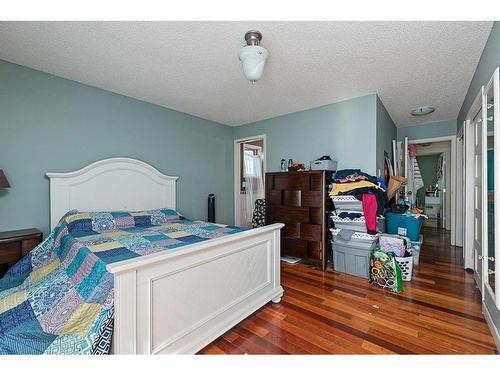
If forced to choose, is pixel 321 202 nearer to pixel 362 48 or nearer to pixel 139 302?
pixel 362 48

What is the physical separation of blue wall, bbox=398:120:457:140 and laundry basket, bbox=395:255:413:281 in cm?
292

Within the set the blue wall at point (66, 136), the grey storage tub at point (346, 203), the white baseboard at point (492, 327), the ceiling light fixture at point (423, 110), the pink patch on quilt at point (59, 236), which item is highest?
the ceiling light fixture at point (423, 110)

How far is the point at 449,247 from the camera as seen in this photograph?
387 cm

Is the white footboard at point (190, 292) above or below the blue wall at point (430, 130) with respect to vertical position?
below

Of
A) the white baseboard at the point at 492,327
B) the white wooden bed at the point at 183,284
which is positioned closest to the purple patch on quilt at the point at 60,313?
the white wooden bed at the point at 183,284

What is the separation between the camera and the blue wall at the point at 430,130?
13.4ft

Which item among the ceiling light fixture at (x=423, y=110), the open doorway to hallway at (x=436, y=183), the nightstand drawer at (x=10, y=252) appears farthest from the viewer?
the open doorway to hallway at (x=436, y=183)

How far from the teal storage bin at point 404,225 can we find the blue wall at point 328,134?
0.81 meters

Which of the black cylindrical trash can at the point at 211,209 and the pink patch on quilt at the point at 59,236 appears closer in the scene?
the pink patch on quilt at the point at 59,236

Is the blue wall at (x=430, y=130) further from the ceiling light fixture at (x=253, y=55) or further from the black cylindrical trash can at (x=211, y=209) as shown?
the ceiling light fixture at (x=253, y=55)

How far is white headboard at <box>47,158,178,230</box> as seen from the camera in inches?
98.8

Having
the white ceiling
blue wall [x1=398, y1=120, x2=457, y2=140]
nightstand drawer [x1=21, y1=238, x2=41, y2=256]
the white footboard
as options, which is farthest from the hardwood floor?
blue wall [x1=398, y1=120, x2=457, y2=140]
